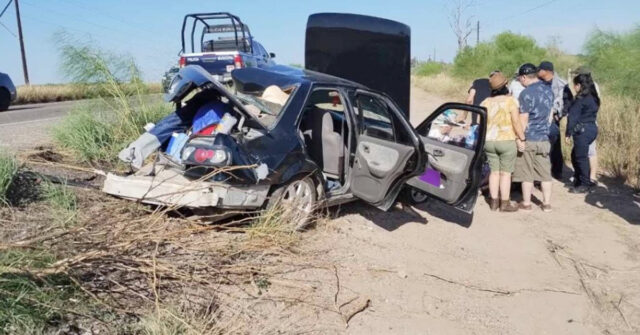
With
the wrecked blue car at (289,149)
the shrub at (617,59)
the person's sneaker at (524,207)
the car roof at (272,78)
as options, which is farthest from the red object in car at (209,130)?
the shrub at (617,59)

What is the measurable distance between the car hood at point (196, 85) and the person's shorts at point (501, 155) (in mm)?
3080

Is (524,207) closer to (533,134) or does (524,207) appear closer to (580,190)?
(533,134)

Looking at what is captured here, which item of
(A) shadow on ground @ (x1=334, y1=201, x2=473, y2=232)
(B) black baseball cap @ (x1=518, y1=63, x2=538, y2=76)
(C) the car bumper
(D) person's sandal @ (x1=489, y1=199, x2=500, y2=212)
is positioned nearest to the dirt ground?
(A) shadow on ground @ (x1=334, y1=201, x2=473, y2=232)

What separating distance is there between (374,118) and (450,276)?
2.05 m

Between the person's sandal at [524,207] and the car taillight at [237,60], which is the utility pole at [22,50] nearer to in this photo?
the car taillight at [237,60]

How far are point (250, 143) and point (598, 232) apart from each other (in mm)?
4054

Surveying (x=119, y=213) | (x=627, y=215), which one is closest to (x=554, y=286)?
(x=627, y=215)

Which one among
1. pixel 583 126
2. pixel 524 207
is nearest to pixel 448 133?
pixel 524 207

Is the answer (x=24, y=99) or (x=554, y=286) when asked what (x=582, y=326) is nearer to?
(x=554, y=286)

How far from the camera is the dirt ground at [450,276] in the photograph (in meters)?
3.64

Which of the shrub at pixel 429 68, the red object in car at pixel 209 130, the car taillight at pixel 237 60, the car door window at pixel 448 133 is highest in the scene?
the car taillight at pixel 237 60

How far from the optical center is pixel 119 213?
179 inches

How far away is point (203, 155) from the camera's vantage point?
13.8 ft

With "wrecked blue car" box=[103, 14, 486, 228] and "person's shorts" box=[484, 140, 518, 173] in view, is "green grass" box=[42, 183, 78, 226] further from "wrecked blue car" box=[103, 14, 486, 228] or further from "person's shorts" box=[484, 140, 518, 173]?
"person's shorts" box=[484, 140, 518, 173]
